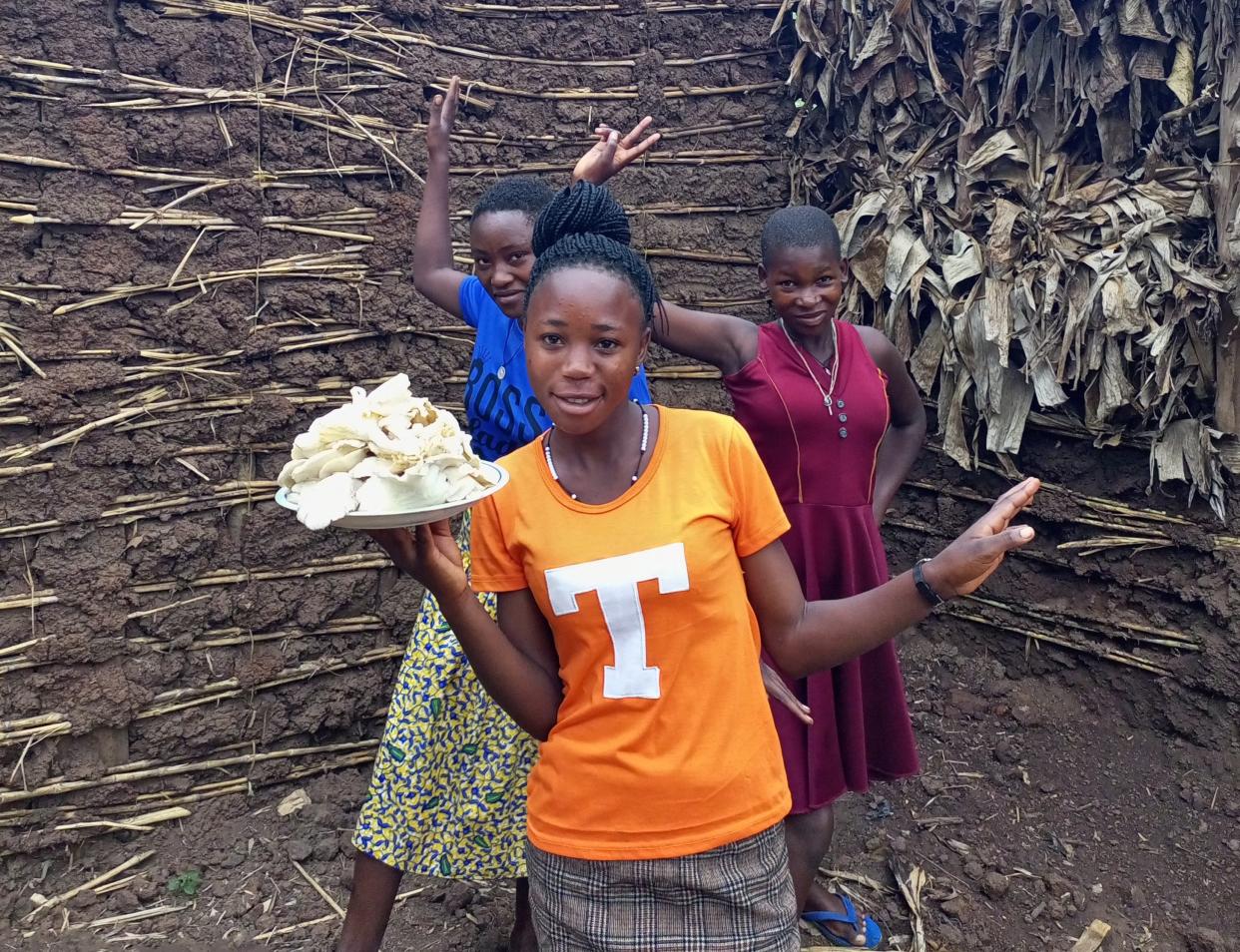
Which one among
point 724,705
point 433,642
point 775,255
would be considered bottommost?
point 433,642

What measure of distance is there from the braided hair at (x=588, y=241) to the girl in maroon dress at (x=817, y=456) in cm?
74

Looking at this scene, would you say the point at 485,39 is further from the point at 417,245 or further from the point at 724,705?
the point at 724,705

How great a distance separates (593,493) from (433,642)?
2.64 feet

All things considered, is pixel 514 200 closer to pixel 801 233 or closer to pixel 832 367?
pixel 801 233

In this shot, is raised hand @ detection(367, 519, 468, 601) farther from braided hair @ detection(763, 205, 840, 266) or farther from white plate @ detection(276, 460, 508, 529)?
braided hair @ detection(763, 205, 840, 266)

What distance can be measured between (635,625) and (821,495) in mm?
1076

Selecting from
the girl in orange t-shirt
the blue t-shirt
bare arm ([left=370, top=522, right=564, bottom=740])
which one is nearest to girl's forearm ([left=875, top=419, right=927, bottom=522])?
the blue t-shirt

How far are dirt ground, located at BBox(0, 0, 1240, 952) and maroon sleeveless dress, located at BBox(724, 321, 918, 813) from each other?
2.76ft

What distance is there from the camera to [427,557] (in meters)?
1.42

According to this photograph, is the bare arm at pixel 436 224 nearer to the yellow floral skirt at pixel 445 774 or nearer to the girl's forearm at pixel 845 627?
the yellow floral skirt at pixel 445 774

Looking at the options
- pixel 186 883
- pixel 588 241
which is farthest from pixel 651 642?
pixel 186 883

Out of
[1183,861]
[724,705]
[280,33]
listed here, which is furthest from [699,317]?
[1183,861]

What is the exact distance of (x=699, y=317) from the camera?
2.54m

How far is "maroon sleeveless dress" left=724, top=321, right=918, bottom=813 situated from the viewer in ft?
8.00
